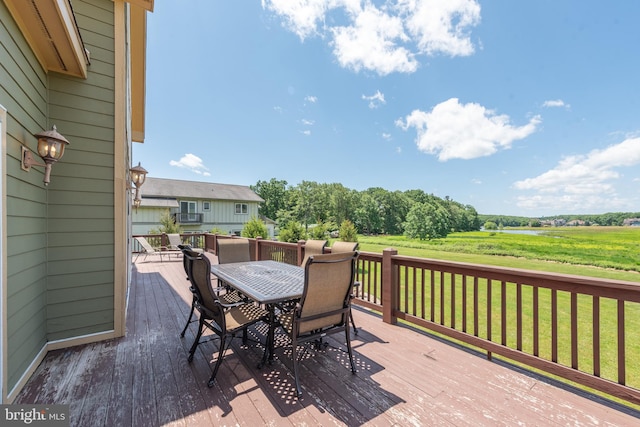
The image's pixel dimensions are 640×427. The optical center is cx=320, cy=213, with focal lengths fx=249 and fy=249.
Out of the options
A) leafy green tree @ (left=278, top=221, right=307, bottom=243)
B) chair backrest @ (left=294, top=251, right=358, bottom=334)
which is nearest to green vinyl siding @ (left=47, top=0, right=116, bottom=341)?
chair backrest @ (left=294, top=251, right=358, bottom=334)

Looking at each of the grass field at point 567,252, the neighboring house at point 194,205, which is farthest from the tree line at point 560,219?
the neighboring house at point 194,205

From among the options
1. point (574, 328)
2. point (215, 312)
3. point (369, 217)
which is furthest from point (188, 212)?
point (369, 217)

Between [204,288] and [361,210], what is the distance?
42.3m

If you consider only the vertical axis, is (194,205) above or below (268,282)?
above

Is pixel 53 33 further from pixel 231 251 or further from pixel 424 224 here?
pixel 424 224

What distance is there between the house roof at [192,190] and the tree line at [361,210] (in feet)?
22.3

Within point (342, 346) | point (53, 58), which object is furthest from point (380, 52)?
point (342, 346)

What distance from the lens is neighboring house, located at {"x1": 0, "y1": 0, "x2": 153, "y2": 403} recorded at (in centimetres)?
191

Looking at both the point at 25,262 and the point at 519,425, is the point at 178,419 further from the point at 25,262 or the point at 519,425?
the point at 519,425

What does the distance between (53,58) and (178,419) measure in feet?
11.5

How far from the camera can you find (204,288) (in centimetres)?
233

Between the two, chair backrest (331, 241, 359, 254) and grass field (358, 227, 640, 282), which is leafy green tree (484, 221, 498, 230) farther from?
chair backrest (331, 241, 359, 254)

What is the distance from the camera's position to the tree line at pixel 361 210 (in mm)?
34406

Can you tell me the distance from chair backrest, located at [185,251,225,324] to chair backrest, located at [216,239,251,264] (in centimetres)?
169
